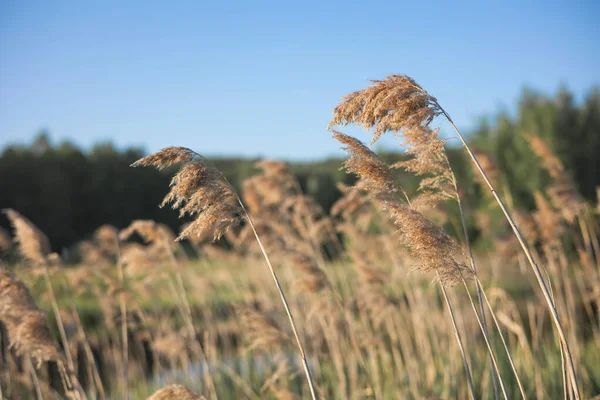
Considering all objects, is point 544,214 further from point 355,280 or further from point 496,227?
point 496,227

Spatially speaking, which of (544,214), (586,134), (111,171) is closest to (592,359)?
(544,214)

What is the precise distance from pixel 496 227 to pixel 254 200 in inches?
594

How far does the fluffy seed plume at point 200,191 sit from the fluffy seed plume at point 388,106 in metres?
0.64

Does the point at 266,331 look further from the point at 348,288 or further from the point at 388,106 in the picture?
the point at 348,288

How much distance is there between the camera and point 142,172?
3134 cm

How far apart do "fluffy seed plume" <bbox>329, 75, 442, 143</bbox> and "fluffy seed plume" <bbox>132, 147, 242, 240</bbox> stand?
0.64 meters

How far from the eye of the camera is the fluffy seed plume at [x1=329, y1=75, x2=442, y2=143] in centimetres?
241

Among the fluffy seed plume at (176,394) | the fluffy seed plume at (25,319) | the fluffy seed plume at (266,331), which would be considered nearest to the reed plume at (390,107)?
the fluffy seed plume at (176,394)

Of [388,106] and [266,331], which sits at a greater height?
[388,106]

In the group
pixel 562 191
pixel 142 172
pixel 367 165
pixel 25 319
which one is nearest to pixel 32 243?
pixel 25 319

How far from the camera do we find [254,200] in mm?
6590

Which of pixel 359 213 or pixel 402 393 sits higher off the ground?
pixel 359 213

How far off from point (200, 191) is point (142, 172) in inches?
1192

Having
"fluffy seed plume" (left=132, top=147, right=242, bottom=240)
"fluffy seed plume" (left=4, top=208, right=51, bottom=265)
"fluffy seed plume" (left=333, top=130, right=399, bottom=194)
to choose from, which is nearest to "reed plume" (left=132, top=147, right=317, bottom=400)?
"fluffy seed plume" (left=132, top=147, right=242, bottom=240)
